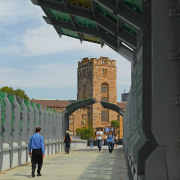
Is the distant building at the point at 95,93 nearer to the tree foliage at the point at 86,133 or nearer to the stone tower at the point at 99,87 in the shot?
the stone tower at the point at 99,87

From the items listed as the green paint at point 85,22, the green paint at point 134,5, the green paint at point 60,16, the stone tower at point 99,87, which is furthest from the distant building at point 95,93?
the green paint at point 134,5

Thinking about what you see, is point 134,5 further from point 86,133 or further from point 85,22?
point 86,133

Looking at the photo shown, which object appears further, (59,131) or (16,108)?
(59,131)

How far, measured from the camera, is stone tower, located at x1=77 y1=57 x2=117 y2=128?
4460 inches

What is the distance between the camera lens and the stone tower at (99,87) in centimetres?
11329

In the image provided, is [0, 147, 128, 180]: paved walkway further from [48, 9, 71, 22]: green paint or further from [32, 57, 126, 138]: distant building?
[32, 57, 126, 138]: distant building

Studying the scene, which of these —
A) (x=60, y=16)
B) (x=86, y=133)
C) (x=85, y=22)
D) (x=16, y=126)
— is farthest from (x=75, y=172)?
(x=86, y=133)

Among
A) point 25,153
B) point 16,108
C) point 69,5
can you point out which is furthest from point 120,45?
point 25,153

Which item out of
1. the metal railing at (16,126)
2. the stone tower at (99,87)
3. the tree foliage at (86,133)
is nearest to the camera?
the metal railing at (16,126)

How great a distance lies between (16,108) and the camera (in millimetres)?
12914

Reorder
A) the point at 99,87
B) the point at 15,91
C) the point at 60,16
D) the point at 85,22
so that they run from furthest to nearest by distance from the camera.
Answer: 1. the point at 99,87
2. the point at 15,91
3. the point at 60,16
4. the point at 85,22

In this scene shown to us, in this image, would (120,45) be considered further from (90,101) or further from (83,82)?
(83,82)

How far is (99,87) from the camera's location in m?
117

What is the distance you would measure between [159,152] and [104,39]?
12.6 m
